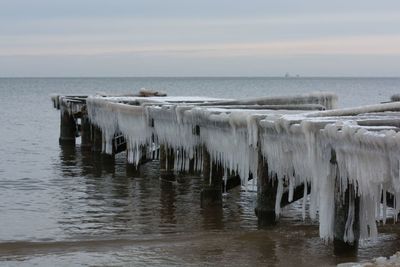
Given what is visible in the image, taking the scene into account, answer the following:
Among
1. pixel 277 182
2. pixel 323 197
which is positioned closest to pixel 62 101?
pixel 277 182

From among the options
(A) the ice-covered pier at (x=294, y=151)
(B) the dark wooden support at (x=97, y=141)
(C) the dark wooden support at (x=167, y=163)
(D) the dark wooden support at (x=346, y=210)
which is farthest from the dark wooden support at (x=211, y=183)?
(B) the dark wooden support at (x=97, y=141)

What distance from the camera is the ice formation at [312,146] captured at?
10023 millimetres

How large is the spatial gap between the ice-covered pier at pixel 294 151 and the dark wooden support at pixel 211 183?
2cm

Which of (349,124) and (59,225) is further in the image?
(59,225)

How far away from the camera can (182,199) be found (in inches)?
759

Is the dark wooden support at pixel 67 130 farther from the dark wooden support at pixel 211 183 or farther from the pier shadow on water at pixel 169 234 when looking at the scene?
the dark wooden support at pixel 211 183

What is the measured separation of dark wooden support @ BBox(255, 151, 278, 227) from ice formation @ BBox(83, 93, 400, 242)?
183 millimetres

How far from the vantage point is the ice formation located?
395 inches

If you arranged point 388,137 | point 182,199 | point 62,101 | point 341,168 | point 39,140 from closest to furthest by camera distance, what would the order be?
point 388,137
point 341,168
point 182,199
point 62,101
point 39,140

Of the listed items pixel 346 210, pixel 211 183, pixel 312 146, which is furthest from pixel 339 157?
pixel 211 183

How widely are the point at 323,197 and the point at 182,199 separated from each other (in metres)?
8.07

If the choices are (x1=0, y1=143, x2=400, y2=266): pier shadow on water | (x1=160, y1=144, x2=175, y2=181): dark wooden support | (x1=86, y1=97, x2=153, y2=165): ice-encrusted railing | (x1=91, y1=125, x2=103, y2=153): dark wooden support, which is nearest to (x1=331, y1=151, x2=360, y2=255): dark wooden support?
(x1=0, y1=143, x2=400, y2=266): pier shadow on water

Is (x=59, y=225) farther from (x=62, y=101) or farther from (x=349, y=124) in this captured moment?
(x=62, y=101)

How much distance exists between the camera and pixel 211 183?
56.9 ft
